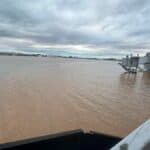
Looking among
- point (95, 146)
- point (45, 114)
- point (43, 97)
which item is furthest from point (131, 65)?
point (95, 146)

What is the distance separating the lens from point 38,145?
2.91m

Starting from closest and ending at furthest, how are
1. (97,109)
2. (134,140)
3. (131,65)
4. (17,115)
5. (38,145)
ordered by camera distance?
(134,140) < (38,145) < (17,115) < (97,109) < (131,65)

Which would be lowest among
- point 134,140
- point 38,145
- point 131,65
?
point 131,65

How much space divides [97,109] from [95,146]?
18.8 feet

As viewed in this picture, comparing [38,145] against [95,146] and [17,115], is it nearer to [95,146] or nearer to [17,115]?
[95,146]

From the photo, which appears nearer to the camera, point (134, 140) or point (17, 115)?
point (134, 140)

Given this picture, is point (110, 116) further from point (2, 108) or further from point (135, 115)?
point (2, 108)

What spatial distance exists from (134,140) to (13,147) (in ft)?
5.09

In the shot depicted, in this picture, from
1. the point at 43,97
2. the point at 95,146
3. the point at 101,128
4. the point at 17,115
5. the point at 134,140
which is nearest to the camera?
the point at 134,140

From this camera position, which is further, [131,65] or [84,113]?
[131,65]

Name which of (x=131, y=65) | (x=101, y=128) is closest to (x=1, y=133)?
(x=101, y=128)

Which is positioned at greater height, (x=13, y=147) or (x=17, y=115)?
(x=13, y=147)

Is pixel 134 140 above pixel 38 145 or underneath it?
above

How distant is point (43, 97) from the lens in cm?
1101
